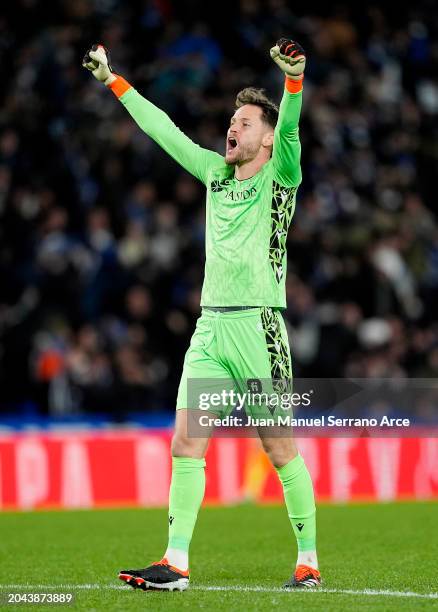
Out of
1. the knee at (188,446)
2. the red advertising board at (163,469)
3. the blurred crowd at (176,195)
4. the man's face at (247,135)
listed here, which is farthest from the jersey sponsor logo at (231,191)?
the blurred crowd at (176,195)

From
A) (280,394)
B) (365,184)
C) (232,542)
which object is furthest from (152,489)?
(280,394)

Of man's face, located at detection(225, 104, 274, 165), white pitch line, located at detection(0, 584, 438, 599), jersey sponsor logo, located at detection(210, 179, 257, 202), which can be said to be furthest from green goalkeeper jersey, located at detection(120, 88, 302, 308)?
white pitch line, located at detection(0, 584, 438, 599)

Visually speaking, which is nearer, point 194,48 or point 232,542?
point 232,542

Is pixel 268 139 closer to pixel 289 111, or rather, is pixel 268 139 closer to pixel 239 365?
pixel 289 111

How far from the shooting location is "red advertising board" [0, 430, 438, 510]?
1325cm

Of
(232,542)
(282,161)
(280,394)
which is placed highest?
(282,161)

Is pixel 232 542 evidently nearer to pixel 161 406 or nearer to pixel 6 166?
pixel 161 406

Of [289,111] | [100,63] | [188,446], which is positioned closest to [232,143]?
[289,111]

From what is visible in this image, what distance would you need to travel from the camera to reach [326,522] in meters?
10.8

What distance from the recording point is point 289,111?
6219mm

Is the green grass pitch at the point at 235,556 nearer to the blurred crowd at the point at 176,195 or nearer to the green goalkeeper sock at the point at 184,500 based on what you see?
the green goalkeeper sock at the point at 184,500

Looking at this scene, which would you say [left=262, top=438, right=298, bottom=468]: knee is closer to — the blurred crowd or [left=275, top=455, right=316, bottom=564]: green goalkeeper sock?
[left=275, top=455, right=316, bottom=564]: green goalkeeper sock

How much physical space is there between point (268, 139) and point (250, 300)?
32.7 inches

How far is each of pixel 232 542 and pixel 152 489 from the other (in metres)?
4.16
